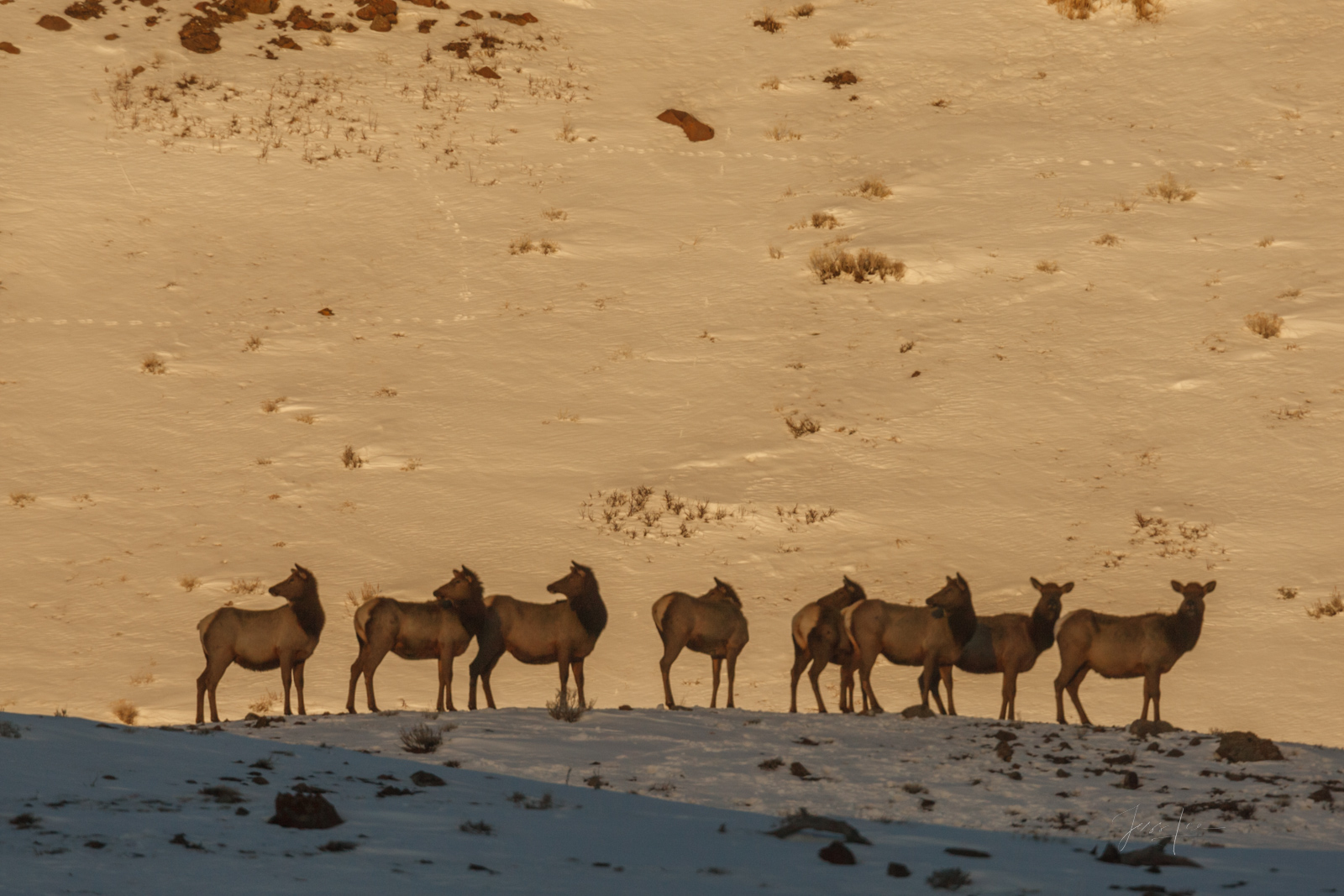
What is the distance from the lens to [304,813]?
8.49 metres

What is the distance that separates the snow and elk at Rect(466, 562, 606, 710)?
694 mm

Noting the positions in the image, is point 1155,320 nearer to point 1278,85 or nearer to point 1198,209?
point 1198,209

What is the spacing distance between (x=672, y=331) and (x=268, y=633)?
46.4ft

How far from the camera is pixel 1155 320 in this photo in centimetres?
2753

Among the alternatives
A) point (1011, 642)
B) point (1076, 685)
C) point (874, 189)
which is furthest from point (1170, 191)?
point (1011, 642)

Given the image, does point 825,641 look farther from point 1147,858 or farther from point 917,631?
point 1147,858

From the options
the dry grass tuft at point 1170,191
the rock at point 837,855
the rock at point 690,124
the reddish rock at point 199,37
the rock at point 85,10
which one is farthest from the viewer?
the rock at point 85,10

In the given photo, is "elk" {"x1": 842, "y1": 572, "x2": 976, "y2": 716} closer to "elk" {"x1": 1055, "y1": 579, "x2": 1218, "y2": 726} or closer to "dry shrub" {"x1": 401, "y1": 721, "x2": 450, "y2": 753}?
"elk" {"x1": 1055, "y1": 579, "x2": 1218, "y2": 726}

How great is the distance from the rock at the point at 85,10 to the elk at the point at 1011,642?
34898 millimetres

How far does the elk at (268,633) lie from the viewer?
1543 cm

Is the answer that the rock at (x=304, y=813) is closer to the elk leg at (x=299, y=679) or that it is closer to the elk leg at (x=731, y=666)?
the elk leg at (x=299, y=679)

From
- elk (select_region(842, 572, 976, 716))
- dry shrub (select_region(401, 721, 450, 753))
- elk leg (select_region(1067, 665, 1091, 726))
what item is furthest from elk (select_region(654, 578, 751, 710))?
dry shrub (select_region(401, 721, 450, 753))

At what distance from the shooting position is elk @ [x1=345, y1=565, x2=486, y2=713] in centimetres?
1552

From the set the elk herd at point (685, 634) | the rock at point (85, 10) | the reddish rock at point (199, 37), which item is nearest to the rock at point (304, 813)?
the elk herd at point (685, 634)
